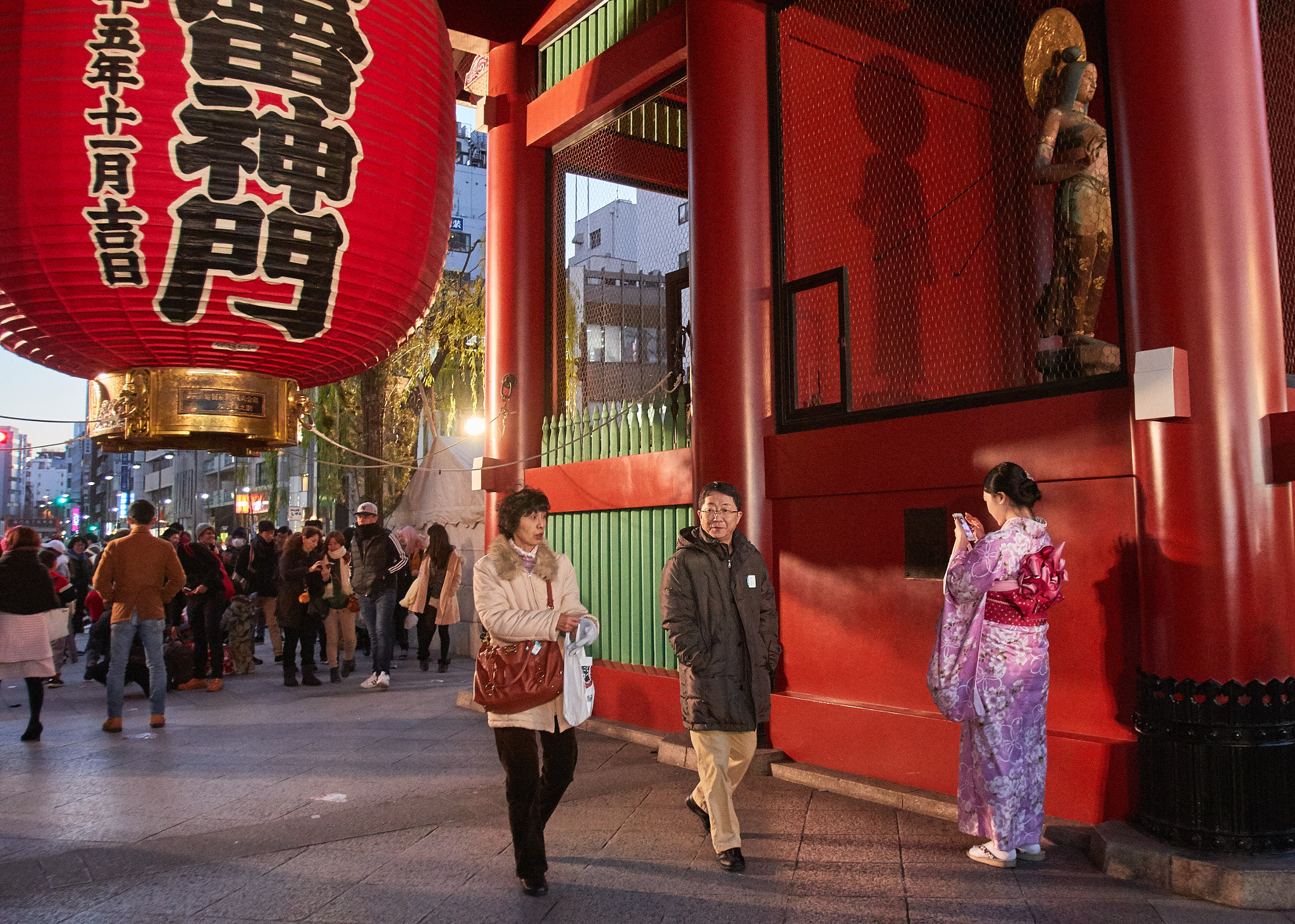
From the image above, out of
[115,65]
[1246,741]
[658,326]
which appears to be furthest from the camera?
[658,326]

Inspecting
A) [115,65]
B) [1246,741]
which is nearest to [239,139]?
[115,65]

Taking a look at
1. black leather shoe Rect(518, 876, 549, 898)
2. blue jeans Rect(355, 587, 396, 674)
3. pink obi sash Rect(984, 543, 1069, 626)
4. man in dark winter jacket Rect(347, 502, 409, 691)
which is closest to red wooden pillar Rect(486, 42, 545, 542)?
man in dark winter jacket Rect(347, 502, 409, 691)

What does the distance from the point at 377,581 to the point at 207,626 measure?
2.37 m

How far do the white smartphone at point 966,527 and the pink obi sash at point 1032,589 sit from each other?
266mm

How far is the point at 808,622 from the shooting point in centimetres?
641

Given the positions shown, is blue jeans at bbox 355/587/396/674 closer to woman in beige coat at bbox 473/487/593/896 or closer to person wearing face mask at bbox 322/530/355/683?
person wearing face mask at bbox 322/530/355/683

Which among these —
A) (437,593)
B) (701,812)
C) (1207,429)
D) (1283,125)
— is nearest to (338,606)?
(437,593)

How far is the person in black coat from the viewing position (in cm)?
768

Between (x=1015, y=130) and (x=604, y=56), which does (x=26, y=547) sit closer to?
(x=604, y=56)

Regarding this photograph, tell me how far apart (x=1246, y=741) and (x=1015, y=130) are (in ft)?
16.9

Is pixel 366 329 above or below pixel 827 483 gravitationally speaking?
above

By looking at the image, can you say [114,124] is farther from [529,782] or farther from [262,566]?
[262,566]

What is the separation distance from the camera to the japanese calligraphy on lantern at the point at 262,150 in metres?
3.58

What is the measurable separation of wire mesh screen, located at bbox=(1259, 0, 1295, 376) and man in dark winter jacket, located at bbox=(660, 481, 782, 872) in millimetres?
4334
